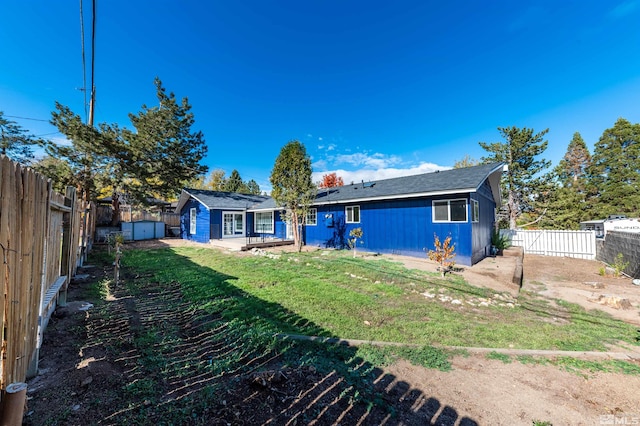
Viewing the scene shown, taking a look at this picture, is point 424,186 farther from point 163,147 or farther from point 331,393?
point 163,147

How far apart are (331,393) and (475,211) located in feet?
33.0

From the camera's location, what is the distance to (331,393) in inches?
91.8

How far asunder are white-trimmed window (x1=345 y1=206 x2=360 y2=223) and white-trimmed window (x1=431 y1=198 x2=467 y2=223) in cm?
366

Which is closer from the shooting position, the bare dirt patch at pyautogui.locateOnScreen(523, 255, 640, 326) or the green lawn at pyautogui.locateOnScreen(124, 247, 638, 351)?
the green lawn at pyautogui.locateOnScreen(124, 247, 638, 351)

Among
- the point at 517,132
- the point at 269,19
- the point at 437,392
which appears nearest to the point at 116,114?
the point at 269,19

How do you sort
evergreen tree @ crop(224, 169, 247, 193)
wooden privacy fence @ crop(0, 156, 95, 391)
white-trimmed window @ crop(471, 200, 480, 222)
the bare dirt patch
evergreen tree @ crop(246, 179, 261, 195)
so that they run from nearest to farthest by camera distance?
wooden privacy fence @ crop(0, 156, 95, 391)
the bare dirt patch
white-trimmed window @ crop(471, 200, 480, 222)
evergreen tree @ crop(224, 169, 247, 193)
evergreen tree @ crop(246, 179, 261, 195)

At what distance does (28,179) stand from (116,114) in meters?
19.6

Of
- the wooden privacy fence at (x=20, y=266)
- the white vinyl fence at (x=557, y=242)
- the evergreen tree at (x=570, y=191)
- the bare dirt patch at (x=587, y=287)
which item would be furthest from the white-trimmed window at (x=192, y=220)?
the evergreen tree at (x=570, y=191)

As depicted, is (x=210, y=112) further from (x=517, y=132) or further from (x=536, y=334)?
(x=517, y=132)

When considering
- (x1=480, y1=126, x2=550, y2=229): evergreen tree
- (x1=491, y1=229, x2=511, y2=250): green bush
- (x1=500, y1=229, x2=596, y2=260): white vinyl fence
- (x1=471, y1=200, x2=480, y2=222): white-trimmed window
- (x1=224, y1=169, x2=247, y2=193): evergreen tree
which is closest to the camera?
(x1=471, y1=200, x2=480, y2=222): white-trimmed window

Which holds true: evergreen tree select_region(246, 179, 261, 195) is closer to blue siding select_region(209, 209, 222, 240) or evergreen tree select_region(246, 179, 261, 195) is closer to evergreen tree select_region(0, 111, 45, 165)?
blue siding select_region(209, 209, 222, 240)

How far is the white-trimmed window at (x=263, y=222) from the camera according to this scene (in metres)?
17.4

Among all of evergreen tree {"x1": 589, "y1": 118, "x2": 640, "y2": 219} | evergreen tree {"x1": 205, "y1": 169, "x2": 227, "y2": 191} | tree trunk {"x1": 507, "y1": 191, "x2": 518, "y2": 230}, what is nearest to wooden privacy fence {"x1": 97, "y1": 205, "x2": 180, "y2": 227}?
evergreen tree {"x1": 205, "y1": 169, "x2": 227, "y2": 191}

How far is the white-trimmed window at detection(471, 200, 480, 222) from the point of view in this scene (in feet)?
31.1
